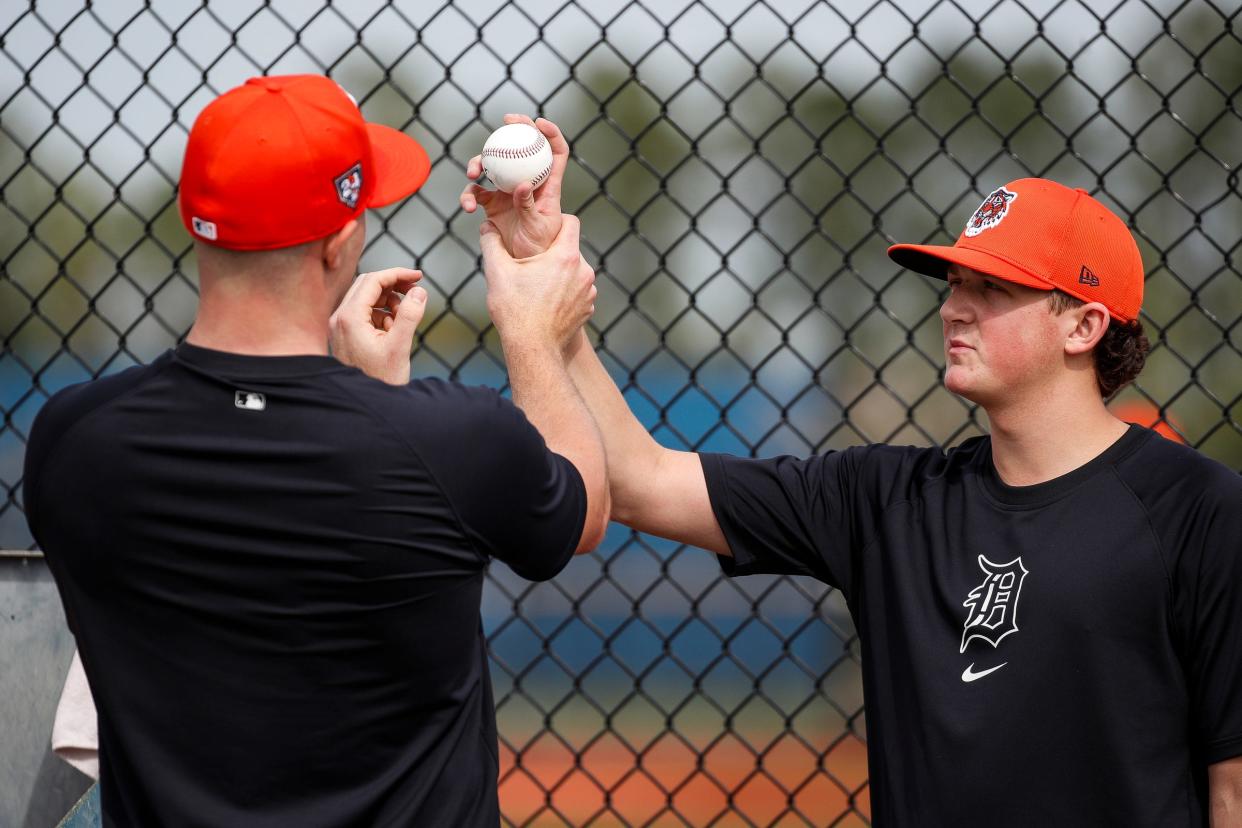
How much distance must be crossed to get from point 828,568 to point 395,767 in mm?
1064

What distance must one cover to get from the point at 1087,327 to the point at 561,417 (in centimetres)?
108

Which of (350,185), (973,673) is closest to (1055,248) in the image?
(973,673)

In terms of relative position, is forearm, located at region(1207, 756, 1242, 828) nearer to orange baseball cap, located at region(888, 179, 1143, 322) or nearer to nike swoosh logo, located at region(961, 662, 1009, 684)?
nike swoosh logo, located at region(961, 662, 1009, 684)

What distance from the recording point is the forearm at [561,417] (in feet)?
6.74

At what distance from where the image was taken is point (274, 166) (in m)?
1.79

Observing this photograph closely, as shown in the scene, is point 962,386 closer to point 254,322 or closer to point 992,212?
point 992,212

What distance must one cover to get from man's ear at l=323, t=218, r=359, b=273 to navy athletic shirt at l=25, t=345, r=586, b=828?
161 millimetres

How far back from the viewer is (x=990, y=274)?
7.89 feet

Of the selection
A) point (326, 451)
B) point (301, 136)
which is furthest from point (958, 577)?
point (301, 136)

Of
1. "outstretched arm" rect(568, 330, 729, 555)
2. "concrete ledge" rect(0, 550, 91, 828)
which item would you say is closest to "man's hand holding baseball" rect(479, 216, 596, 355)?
"outstretched arm" rect(568, 330, 729, 555)

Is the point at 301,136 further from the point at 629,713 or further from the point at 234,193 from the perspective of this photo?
the point at 629,713

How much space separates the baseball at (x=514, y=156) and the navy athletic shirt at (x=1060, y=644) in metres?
0.98

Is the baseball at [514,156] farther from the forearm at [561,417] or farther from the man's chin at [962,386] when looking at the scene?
the man's chin at [962,386]

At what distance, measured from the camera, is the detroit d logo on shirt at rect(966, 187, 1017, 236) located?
2494 mm
